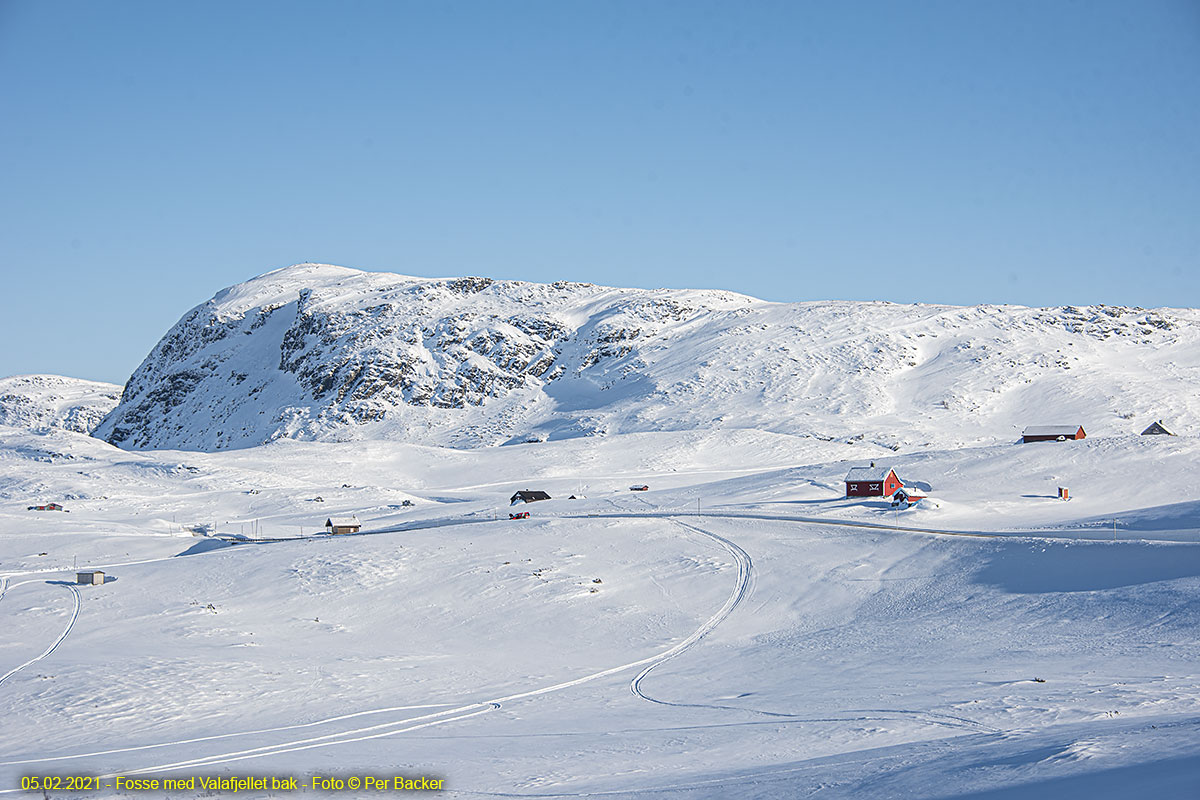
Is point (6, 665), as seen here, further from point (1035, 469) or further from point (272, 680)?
point (1035, 469)

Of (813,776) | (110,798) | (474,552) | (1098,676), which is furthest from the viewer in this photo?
(474,552)

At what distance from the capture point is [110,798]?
1753 cm

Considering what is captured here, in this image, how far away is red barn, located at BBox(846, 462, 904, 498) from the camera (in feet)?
189

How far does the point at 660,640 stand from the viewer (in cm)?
3338

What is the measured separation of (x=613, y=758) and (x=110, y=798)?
9.46 m

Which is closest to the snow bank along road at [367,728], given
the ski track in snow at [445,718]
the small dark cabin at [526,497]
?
the ski track in snow at [445,718]

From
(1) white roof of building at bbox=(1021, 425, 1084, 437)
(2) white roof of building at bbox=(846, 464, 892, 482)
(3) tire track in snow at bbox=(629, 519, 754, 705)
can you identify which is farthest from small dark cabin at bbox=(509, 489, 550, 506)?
(1) white roof of building at bbox=(1021, 425, 1084, 437)

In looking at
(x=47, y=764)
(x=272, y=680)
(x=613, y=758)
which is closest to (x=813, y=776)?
(x=613, y=758)

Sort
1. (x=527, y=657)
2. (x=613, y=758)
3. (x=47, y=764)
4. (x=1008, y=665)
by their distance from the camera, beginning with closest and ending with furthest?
(x=613, y=758)
(x=47, y=764)
(x=1008, y=665)
(x=527, y=657)

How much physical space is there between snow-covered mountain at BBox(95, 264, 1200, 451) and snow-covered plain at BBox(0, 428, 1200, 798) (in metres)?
46.5

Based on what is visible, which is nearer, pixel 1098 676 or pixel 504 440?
pixel 1098 676

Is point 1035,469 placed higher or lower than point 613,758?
higher

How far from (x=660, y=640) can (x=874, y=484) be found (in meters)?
28.8

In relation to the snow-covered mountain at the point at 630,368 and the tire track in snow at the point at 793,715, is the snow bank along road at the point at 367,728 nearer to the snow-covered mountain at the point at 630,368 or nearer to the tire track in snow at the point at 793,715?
the tire track in snow at the point at 793,715
